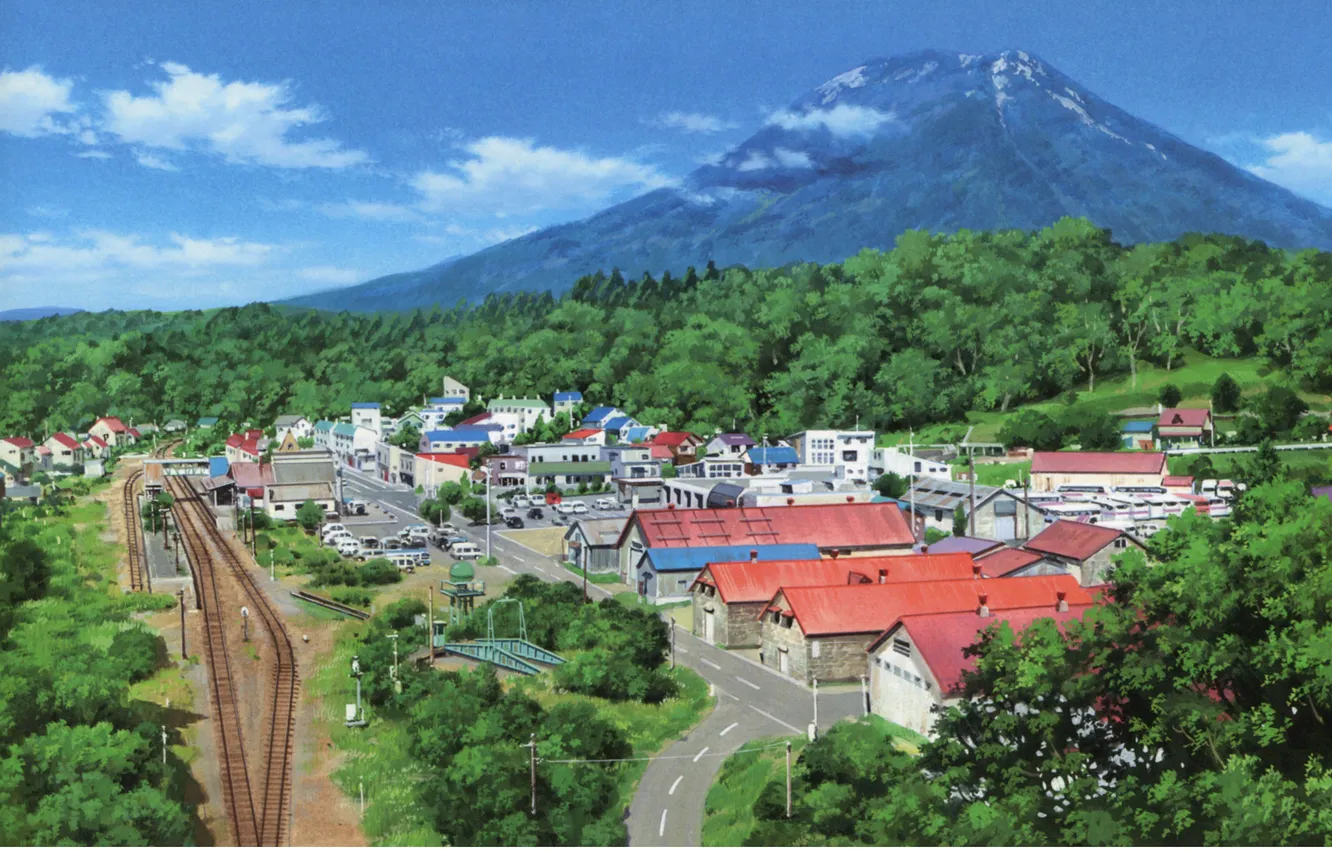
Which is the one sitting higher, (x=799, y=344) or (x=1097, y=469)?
(x=799, y=344)

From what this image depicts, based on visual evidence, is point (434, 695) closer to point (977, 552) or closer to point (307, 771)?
point (307, 771)

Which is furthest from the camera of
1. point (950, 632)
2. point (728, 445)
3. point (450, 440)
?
point (450, 440)

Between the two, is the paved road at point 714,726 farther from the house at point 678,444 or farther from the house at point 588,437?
the house at point 588,437

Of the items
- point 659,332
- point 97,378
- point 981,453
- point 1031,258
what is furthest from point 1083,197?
point 97,378

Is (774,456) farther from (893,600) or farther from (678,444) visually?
(893,600)

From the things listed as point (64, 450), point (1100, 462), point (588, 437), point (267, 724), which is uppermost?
point (64, 450)

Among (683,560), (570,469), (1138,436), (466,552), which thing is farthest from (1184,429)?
(466,552)

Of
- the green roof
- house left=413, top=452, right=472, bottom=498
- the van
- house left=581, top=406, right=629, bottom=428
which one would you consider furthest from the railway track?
house left=581, top=406, right=629, bottom=428
